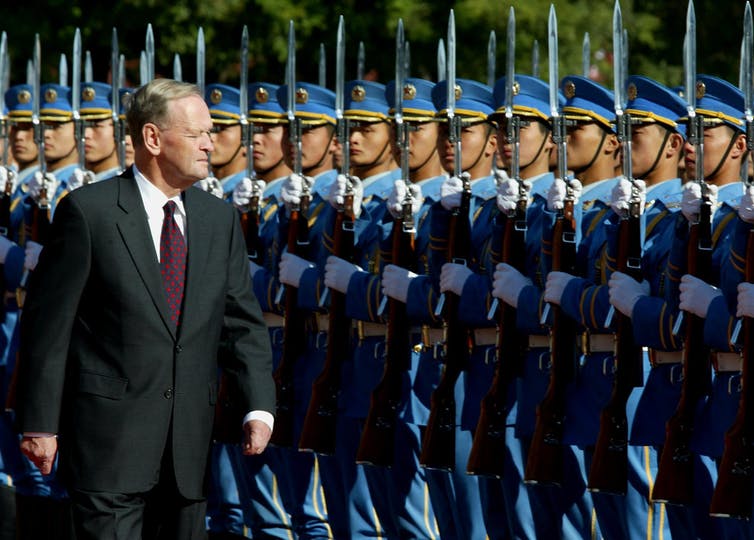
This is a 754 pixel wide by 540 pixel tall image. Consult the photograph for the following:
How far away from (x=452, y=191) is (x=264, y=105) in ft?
7.96

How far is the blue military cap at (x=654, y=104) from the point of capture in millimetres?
7828

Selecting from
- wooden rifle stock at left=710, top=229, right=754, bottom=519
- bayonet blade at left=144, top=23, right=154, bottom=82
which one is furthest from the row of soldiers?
bayonet blade at left=144, top=23, right=154, bottom=82

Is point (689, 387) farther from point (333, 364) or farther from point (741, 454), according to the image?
point (333, 364)

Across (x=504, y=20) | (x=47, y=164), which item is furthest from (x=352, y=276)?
(x=504, y=20)

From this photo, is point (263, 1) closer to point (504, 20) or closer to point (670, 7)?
point (504, 20)

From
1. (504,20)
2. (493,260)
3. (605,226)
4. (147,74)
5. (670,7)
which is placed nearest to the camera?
(605,226)

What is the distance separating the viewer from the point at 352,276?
29.8 ft

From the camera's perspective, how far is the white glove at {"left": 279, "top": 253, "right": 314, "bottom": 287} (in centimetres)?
955

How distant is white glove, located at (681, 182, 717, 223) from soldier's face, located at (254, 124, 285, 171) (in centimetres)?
375

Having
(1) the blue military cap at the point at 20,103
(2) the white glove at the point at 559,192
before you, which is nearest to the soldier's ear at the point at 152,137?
(2) the white glove at the point at 559,192

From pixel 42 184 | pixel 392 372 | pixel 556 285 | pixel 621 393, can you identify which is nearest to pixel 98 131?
pixel 42 184

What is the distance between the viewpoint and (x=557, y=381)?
782 cm

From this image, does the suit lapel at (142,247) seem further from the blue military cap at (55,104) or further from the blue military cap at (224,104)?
the blue military cap at (55,104)

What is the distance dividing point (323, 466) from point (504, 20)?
8.04 metres
